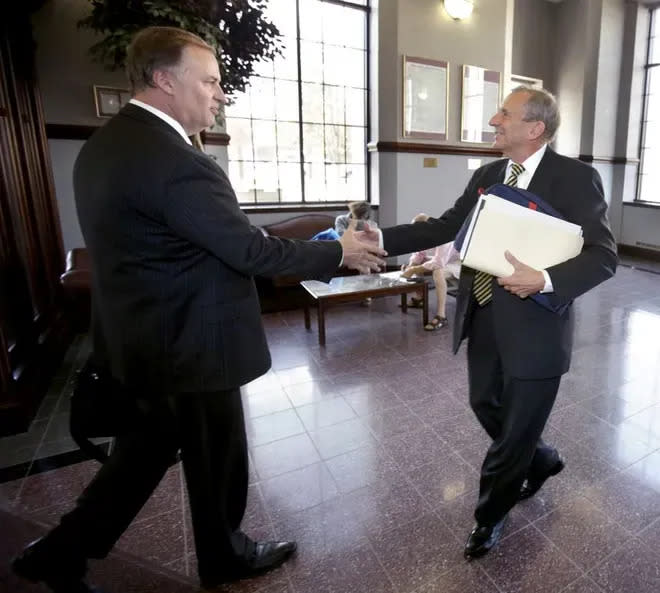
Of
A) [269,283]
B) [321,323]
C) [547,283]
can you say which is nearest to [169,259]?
[547,283]

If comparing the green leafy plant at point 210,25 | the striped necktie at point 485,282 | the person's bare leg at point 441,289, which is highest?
the green leafy plant at point 210,25

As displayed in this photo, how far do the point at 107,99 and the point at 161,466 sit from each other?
12.2ft

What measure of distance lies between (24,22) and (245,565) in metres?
3.80

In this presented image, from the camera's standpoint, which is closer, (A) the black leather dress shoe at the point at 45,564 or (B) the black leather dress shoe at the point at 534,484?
(A) the black leather dress shoe at the point at 45,564

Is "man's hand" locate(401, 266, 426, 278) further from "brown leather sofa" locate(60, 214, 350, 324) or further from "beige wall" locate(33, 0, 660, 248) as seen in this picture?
"beige wall" locate(33, 0, 660, 248)

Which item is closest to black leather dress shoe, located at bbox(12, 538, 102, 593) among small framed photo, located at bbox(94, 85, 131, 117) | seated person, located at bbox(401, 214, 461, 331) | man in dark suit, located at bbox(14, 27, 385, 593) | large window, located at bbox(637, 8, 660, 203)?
man in dark suit, located at bbox(14, 27, 385, 593)

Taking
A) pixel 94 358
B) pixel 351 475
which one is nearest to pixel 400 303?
pixel 351 475

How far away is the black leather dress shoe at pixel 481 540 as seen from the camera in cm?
149

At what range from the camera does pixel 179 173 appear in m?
0.99

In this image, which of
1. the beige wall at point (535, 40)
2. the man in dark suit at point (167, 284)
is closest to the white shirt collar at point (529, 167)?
the man in dark suit at point (167, 284)

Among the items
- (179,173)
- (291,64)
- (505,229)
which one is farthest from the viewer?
(291,64)

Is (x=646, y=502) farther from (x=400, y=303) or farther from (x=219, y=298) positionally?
(x=400, y=303)

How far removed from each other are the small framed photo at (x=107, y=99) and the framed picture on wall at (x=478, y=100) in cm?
377

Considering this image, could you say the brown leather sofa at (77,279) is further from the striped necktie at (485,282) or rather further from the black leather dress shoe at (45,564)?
the striped necktie at (485,282)
